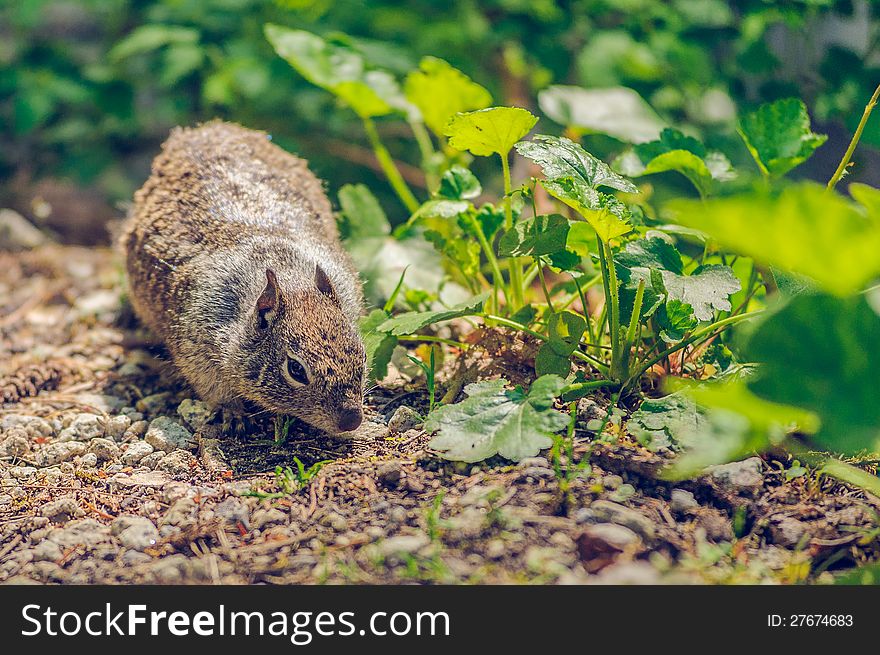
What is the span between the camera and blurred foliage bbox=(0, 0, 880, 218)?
17.7ft

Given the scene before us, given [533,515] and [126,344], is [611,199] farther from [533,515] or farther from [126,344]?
[126,344]

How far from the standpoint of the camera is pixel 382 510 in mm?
2943

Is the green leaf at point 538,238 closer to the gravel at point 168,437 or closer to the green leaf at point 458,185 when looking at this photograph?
the green leaf at point 458,185

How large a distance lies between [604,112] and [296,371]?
2.25 meters

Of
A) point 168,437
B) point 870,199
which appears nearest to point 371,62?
point 168,437

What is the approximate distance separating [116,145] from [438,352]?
409 centimetres

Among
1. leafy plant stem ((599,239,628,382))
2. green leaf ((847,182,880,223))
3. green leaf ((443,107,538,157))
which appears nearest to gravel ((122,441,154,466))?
green leaf ((443,107,538,157))

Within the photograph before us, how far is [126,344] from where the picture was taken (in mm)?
4688

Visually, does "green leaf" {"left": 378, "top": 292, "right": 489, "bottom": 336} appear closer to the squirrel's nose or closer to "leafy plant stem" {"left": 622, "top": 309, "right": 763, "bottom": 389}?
the squirrel's nose

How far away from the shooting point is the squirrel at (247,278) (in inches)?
139

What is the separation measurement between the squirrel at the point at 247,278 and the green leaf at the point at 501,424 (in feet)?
1.80

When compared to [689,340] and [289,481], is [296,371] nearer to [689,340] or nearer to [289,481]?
[289,481]

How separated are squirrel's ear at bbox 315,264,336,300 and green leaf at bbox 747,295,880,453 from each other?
2.02m

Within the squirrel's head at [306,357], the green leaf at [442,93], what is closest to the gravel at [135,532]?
the squirrel's head at [306,357]
